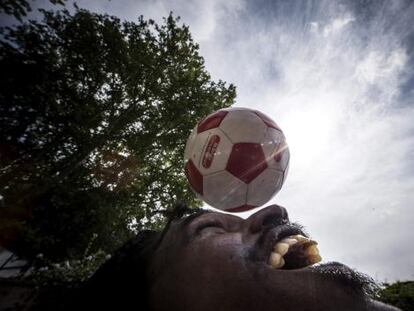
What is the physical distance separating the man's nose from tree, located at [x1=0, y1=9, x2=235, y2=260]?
6809mm

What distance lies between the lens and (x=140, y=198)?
505 inches

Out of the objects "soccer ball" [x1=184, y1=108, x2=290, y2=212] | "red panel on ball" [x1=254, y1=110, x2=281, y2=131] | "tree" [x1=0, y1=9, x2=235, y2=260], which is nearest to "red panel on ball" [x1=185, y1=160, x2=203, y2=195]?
"soccer ball" [x1=184, y1=108, x2=290, y2=212]

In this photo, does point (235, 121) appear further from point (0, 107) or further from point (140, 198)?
point (140, 198)

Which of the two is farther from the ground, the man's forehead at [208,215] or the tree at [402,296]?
the tree at [402,296]

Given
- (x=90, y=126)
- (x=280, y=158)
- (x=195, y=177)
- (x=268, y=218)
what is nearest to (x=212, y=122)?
(x=195, y=177)

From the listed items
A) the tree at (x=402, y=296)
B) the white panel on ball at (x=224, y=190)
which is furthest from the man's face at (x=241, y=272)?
the tree at (x=402, y=296)

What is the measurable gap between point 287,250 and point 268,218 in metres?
0.23

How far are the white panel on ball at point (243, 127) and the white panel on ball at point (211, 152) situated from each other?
119mm

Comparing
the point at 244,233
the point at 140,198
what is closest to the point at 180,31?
the point at 140,198

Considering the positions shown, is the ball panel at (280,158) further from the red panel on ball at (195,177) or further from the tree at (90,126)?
the tree at (90,126)

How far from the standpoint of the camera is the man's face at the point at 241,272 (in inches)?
45.9

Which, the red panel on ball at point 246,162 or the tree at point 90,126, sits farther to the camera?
the tree at point 90,126

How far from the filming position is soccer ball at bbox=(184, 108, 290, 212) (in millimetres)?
3508

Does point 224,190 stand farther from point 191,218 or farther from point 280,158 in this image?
point 191,218
